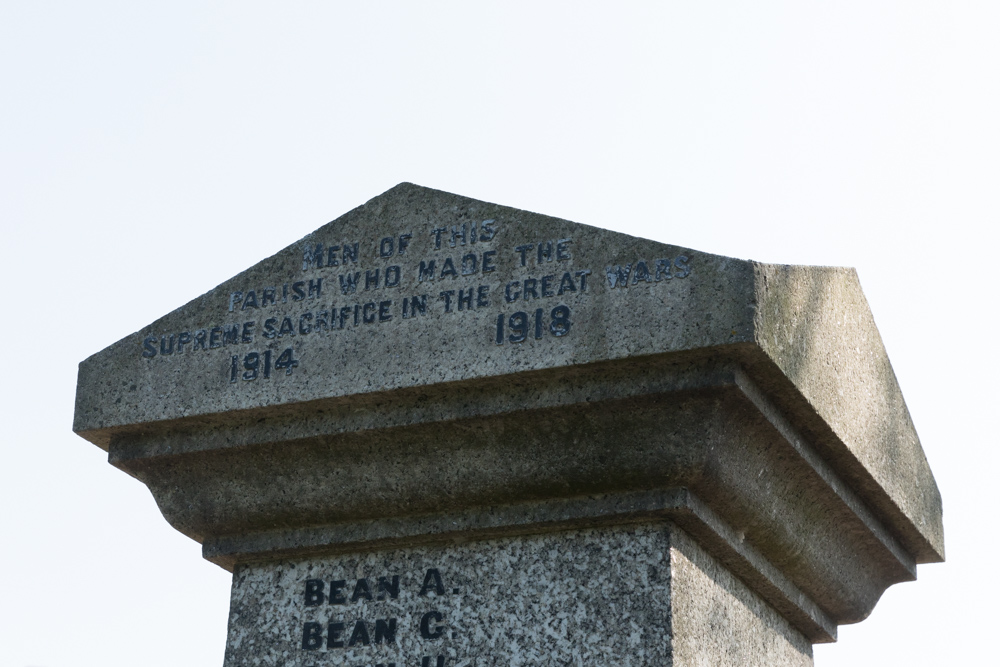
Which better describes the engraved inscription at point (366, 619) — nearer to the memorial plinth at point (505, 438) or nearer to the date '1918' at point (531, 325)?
the memorial plinth at point (505, 438)

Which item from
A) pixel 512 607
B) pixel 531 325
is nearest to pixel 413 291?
pixel 531 325

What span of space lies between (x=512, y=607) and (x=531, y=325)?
2.46 ft

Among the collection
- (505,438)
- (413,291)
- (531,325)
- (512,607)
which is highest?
(413,291)

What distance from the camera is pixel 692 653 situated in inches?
141

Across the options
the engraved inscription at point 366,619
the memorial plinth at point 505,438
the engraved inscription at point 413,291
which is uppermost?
the engraved inscription at point 413,291

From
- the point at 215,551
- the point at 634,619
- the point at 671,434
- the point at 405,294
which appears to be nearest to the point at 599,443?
the point at 671,434

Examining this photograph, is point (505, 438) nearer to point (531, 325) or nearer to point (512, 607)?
point (531, 325)

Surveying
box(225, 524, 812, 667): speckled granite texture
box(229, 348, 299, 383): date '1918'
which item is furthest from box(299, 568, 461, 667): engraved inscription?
box(229, 348, 299, 383): date '1918'

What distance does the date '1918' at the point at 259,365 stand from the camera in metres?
3.90

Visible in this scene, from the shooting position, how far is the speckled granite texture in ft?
11.7

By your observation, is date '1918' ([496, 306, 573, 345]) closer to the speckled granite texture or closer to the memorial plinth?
the memorial plinth

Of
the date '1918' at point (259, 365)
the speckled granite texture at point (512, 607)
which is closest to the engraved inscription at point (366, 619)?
the speckled granite texture at point (512, 607)

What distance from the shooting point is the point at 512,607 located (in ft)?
12.1

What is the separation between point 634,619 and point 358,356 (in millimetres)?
1023
